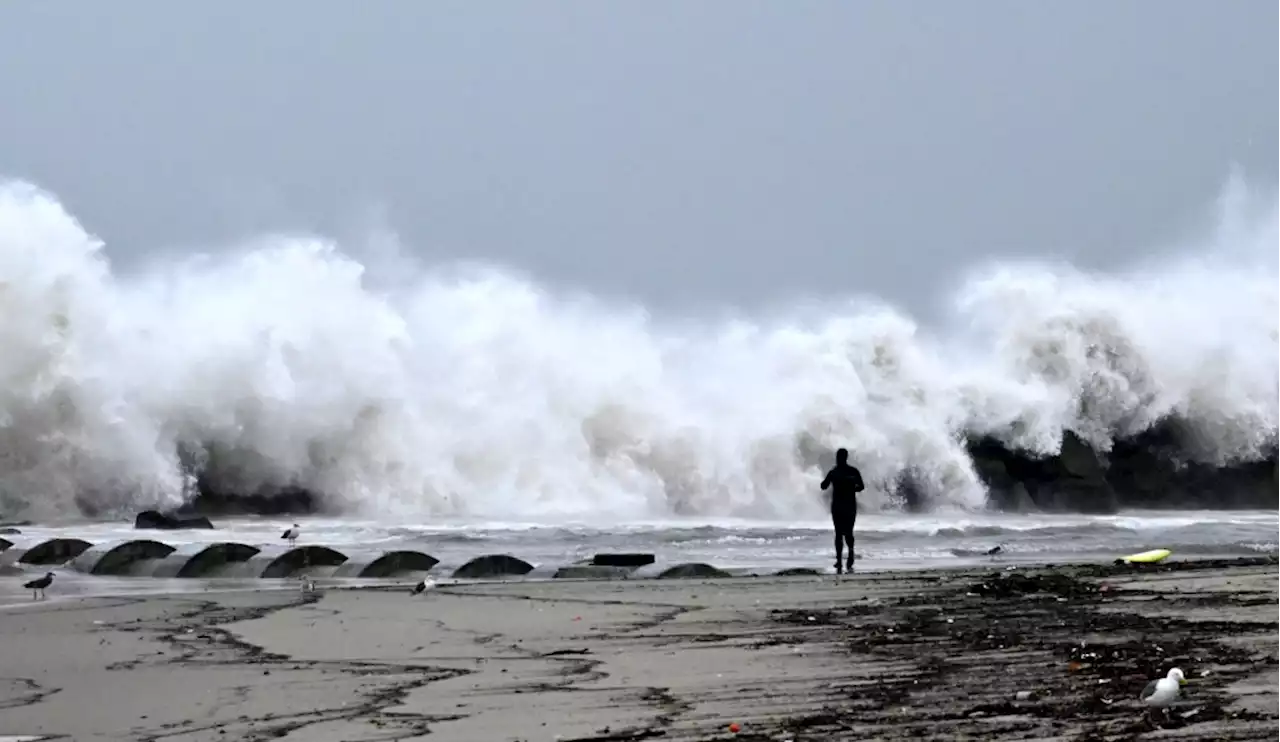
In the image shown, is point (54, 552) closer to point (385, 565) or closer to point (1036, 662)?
point (385, 565)

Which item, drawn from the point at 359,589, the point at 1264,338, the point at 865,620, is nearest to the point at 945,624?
the point at 865,620

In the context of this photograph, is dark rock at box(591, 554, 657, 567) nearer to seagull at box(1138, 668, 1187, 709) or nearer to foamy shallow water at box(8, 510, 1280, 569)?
foamy shallow water at box(8, 510, 1280, 569)

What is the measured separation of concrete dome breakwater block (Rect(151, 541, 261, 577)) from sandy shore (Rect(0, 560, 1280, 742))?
2.10 metres

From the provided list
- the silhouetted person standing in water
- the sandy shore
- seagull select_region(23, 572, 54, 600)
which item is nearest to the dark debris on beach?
the sandy shore

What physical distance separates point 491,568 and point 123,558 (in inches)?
114

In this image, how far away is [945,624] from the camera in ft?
27.1

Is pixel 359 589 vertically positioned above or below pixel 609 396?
below

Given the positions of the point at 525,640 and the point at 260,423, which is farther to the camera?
the point at 260,423

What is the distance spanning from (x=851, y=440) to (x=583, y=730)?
2633 centimetres

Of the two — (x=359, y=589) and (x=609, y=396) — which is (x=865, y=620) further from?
(x=609, y=396)

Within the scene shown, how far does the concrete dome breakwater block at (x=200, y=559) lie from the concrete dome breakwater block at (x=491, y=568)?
5.68 feet

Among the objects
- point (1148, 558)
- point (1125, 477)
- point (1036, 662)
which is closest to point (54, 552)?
point (1148, 558)

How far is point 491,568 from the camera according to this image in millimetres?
13031

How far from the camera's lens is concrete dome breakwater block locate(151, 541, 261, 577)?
12938 millimetres
